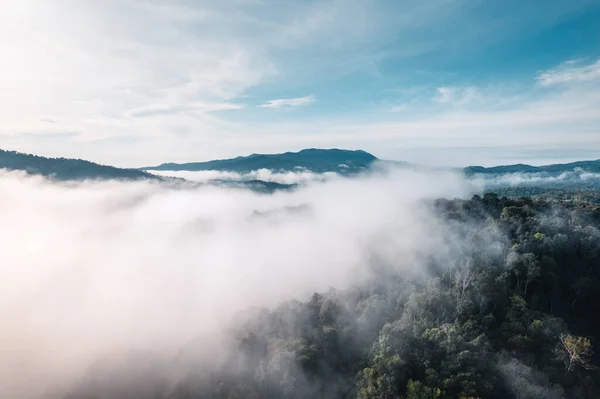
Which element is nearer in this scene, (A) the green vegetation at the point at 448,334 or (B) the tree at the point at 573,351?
(A) the green vegetation at the point at 448,334

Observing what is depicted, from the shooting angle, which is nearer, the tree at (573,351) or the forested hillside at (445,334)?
→ the forested hillside at (445,334)

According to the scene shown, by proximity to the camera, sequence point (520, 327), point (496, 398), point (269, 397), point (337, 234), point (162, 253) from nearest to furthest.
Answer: point (496, 398) < point (269, 397) < point (520, 327) < point (337, 234) < point (162, 253)

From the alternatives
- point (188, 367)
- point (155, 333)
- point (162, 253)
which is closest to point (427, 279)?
point (188, 367)

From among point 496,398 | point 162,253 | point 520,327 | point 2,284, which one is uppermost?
point 520,327

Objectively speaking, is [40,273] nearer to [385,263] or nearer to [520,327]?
[385,263]

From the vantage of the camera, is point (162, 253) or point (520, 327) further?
point (162, 253)

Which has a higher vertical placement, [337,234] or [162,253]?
[337,234]

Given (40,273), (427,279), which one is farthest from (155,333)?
(40,273)

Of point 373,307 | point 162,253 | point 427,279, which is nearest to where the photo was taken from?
point 373,307
